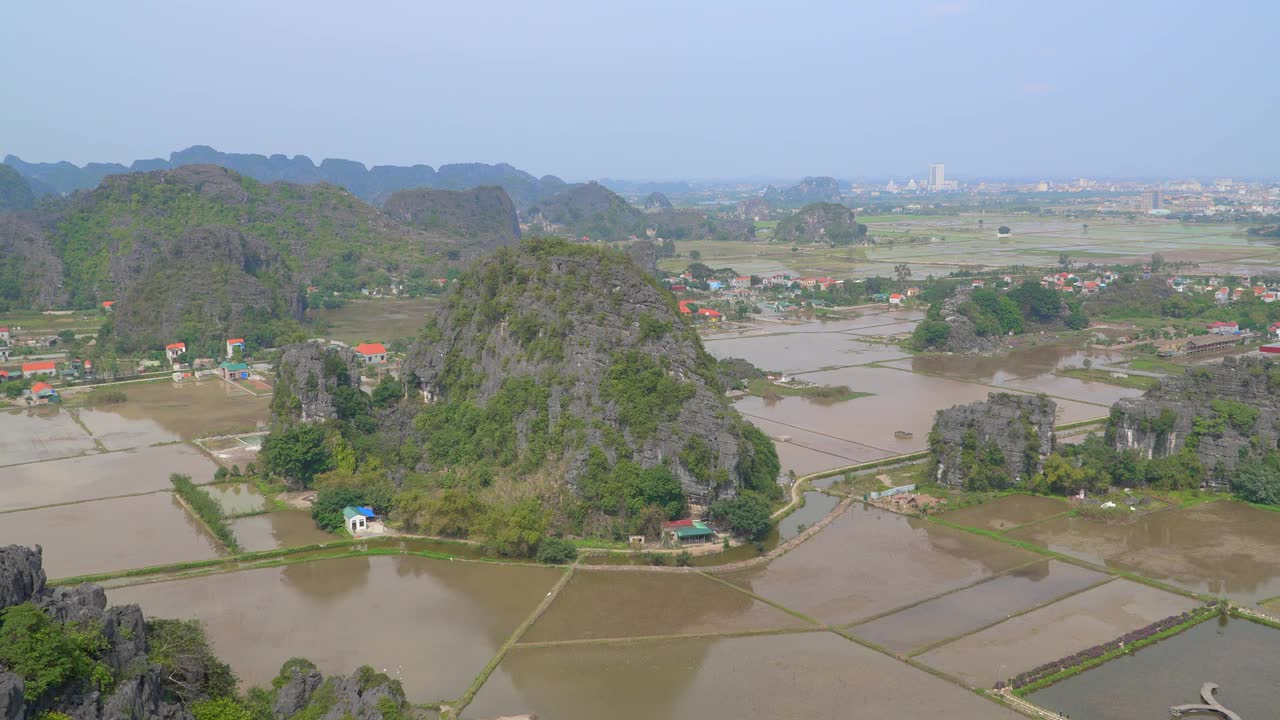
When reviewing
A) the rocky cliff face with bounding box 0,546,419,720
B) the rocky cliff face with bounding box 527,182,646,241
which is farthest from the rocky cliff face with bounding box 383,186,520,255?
the rocky cliff face with bounding box 0,546,419,720

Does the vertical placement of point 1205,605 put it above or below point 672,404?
below

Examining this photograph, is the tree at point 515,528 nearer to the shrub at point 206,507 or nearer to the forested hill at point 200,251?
the shrub at point 206,507

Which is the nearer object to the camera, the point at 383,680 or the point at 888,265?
the point at 383,680

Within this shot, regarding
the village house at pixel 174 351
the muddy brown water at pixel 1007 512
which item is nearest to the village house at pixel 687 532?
the muddy brown water at pixel 1007 512

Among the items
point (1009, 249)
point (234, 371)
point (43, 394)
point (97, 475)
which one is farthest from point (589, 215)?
point (97, 475)

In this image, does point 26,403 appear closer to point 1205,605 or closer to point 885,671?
point 885,671

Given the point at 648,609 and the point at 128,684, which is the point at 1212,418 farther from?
the point at 128,684

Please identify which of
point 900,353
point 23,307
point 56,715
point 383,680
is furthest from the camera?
point 23,307

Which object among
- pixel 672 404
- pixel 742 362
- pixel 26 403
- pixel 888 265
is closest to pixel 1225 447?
pixel 672 404
